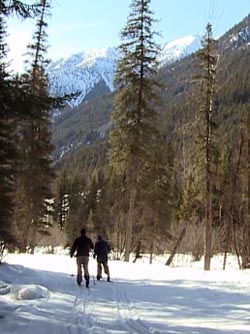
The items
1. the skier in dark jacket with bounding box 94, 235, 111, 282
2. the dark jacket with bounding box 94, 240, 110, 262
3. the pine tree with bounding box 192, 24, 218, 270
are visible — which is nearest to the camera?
the skier in dark jacket with bounding box 94, 235, 111, 282

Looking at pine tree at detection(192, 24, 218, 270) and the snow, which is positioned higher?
pine tree at detection(192, 24, 218, 270)

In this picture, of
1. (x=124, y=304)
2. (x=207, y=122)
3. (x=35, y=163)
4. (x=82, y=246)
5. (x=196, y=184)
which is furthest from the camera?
(x=35, y=163)

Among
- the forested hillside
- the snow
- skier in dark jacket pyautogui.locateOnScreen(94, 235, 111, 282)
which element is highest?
the forested hillside

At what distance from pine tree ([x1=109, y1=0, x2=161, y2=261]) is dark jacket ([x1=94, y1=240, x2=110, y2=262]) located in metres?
11.6

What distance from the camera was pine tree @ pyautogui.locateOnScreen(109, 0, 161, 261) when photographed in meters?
31.0

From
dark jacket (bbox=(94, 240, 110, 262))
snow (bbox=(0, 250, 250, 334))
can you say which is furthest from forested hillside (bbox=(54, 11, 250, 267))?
snow (bbox=(0, 250, 250, 334))

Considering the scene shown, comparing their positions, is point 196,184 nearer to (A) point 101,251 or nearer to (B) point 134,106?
(B) point 134,106

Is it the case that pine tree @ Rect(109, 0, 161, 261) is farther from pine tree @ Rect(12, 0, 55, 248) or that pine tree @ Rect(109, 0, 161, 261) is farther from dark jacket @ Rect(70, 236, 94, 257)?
dark jacket @ Rect(70, 236, 94, 257)

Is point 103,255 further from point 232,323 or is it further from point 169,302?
point 232,323

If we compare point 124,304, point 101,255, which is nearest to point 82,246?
point 101,255

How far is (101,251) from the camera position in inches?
754

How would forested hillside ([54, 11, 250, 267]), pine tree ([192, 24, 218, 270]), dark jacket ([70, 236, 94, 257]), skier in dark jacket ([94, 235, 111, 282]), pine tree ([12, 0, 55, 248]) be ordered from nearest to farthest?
dark jacket ([70, 236, 94, 257]) < skier in dark jacket ([94, 235, 111, 282]) < pine tree ([192, 24, 218, 270]) < forested hillside ([54, 11, 250, 267]) < pine tree ([12, 0, 55, 248])

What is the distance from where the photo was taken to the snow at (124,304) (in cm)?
1016

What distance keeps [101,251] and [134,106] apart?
14.1 m
